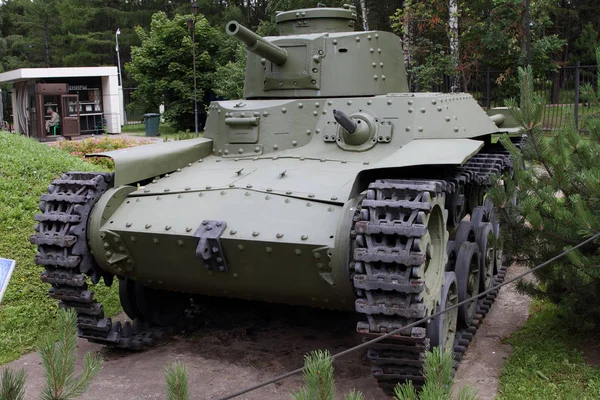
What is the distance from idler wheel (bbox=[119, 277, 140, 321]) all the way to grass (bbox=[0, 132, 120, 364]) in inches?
33.5

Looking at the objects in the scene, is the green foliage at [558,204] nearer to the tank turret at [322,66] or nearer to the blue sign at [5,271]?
the tank turret at [322,66]

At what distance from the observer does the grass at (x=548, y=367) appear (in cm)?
518

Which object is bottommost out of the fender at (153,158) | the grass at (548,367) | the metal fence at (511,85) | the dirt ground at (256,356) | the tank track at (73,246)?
the dirt ground at (256,356)

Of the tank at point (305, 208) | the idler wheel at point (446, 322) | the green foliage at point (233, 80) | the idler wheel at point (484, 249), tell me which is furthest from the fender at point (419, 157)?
the green foliage at point (233, 80)

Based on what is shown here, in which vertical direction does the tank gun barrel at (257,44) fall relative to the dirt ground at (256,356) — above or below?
above

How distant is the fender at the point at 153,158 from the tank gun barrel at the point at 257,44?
1.07 m

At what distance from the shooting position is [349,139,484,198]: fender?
502cm

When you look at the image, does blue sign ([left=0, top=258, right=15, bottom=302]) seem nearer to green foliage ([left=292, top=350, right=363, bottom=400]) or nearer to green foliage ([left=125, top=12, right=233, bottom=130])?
green foliage ([left=292, top=350, right=363, bottom=400])

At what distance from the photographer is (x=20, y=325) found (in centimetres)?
707

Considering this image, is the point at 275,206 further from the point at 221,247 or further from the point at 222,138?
the point at 222,138

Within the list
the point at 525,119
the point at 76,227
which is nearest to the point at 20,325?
the point at 76,227

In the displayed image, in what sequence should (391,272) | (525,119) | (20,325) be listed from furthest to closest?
(20,325) → (525,119) → (391,272)

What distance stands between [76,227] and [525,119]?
12.3ft

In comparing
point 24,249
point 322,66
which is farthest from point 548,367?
point 24,249
